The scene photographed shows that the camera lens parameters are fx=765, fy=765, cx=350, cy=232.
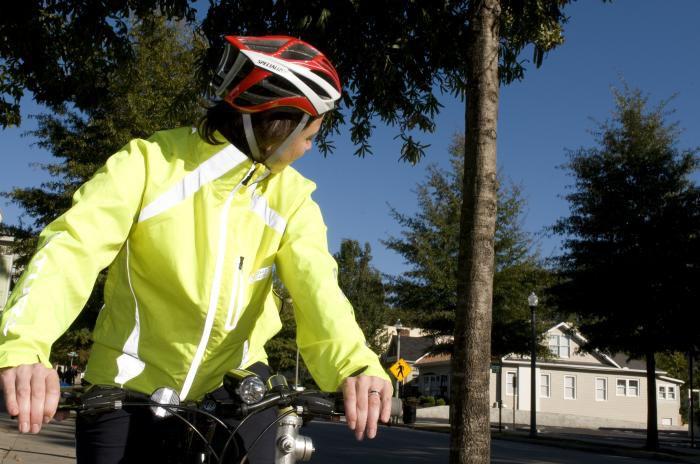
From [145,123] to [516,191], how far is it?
59.7 ft

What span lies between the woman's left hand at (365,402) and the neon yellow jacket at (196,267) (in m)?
0.06

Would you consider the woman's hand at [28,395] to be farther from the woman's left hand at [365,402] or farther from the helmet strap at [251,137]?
the helmet strap at [251,137]

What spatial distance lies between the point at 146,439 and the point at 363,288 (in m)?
65.1

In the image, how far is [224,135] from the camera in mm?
2326

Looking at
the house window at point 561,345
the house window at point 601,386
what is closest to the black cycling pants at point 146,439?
the house window at point 561,345

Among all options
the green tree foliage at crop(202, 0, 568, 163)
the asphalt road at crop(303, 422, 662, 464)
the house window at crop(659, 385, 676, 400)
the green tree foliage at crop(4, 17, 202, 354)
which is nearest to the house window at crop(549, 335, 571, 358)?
the house window at crop(659, 385, 676, 400)

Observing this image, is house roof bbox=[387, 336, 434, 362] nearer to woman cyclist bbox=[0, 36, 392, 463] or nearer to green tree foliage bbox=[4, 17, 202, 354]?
green tree foliage bbox=[4, 17, 202, 354]

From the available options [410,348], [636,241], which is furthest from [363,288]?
[636,241]

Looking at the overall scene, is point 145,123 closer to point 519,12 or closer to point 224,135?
point 519,12

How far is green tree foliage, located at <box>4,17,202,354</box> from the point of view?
765 inches

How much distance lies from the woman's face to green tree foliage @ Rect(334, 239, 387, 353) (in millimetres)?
50855

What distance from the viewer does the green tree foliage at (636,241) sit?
963 inches

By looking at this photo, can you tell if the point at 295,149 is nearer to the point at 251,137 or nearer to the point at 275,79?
the point at 251,137

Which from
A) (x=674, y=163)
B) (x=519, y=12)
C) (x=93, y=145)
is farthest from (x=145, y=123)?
(x=674, y=163)
